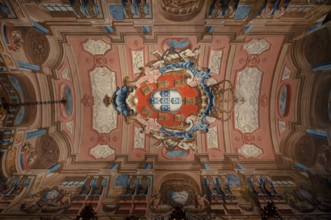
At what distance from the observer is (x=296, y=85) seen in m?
7.20

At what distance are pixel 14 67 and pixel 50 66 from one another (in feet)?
3.86

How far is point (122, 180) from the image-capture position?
693 centimetres

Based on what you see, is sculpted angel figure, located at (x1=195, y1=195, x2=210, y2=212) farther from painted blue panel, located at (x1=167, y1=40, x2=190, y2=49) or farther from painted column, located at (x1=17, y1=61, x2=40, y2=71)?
painted column, located at (x1=17, y1=61, x2=40, y2=71)

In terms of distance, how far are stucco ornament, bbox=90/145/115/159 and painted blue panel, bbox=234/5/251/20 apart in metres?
6.91

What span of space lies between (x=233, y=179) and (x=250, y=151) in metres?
1.71

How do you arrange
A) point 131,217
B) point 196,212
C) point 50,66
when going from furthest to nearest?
point 50,66, point 196,212, point 131,217

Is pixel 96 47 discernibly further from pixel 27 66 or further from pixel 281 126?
pixel 281 126

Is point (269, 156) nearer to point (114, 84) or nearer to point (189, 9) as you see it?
point (189, 9)

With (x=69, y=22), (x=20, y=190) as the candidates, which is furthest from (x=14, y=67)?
(x=20, y=190)

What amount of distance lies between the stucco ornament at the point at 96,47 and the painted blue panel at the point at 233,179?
6.69 m

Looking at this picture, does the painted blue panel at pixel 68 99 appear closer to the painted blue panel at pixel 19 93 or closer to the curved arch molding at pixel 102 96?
the curved arch molding at pixel 102 96

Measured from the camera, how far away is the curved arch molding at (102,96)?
7684 mm

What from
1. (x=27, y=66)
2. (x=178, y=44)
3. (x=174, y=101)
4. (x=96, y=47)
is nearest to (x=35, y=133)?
(x=27, y=66)

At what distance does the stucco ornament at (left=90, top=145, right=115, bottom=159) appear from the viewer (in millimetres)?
7957
